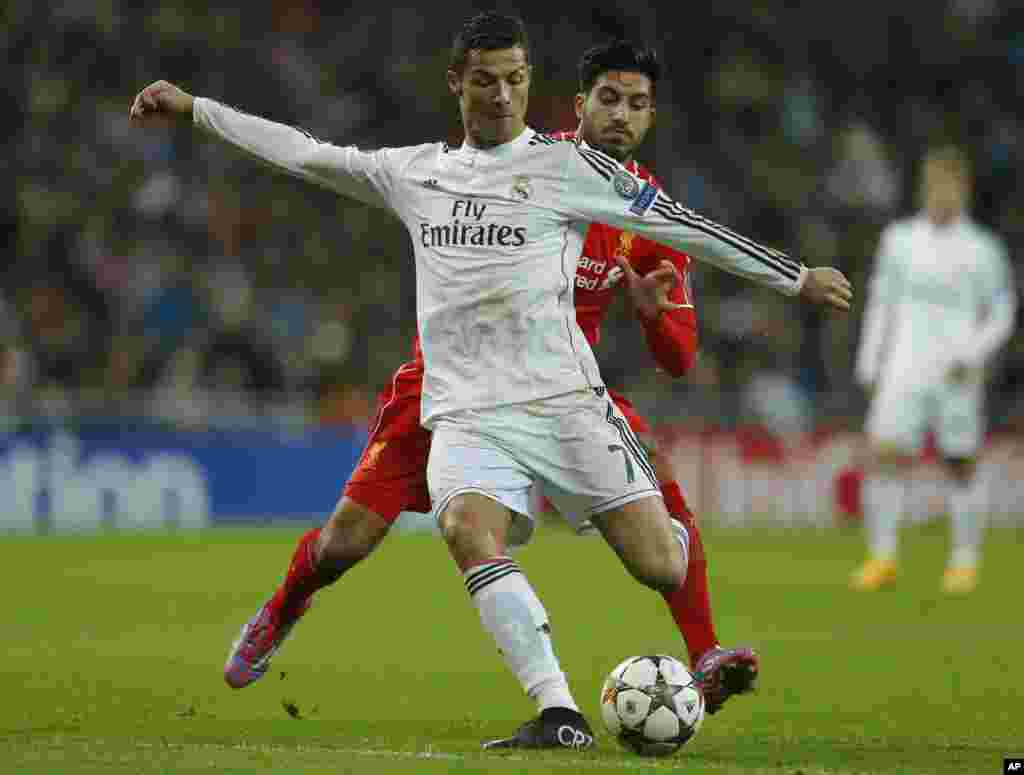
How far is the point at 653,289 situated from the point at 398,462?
1.12 meters

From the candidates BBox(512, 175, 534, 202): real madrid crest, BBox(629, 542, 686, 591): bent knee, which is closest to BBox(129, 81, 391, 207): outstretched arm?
BBox(512, 175, 534, 202): real madrid crest

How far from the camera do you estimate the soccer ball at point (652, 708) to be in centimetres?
567

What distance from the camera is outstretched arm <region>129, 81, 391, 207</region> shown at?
6137 mm

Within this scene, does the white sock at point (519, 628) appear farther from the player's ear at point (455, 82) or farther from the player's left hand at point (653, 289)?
the player's ear at point (455, 82)

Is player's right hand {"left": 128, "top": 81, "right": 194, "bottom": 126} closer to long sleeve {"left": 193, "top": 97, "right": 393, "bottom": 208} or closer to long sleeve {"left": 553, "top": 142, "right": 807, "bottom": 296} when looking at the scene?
long sleeve {"left": 193, "top": 97, "right": 393, "bottom": 208}

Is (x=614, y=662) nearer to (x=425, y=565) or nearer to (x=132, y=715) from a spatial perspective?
(x=132, y=715)

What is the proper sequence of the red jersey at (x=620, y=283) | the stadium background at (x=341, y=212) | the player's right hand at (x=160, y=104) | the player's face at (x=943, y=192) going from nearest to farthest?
1. the player's right hand at (x=160, y=104)
2. the red jersey at (x=620, y=283)
3. the player's face at (x=943, y=192)
4. the stadium background at (x=341, y=212)

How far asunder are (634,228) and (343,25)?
16048mm

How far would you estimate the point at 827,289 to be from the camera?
19.1 feet

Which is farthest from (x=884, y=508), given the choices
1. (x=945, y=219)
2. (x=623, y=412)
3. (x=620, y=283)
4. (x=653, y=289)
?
(x=653, y=289)

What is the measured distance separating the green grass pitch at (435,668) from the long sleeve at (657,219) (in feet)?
4.88

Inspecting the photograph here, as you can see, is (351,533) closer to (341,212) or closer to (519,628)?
(519,628)

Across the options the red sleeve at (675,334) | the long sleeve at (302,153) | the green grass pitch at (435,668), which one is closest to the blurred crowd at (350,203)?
the green grass pitch at (435,668)

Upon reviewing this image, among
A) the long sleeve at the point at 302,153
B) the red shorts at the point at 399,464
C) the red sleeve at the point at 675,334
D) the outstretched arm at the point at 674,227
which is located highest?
the long sleeve at the point at 302,153
